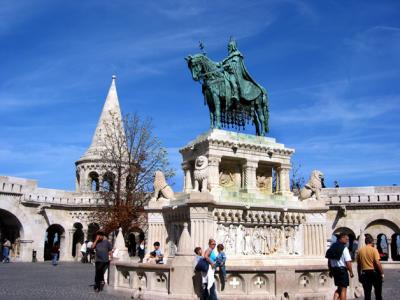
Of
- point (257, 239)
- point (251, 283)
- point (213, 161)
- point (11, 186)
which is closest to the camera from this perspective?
point (251, 283)

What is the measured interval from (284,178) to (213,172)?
2673 mm

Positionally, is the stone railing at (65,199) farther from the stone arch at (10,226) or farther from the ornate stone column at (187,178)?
the ornate stone column at (187,178)

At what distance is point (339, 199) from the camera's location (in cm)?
3189

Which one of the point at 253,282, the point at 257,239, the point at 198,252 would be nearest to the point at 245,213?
the point at 257,239

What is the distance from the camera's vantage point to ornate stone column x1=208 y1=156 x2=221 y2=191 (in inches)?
500

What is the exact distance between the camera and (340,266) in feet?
24.9

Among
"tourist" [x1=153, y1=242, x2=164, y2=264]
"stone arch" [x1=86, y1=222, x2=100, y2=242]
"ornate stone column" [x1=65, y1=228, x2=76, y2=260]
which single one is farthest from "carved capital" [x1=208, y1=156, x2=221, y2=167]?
"ornate stone column" [x1=65, y1=228, x2=76, y2=260]

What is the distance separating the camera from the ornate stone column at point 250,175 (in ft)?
43.9

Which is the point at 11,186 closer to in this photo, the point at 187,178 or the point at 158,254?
the point at 187,178

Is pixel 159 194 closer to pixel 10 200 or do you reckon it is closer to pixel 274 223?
pixel 274 223

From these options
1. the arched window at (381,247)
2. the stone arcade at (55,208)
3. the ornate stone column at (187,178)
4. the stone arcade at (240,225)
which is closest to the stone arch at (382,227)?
the arched window at (381,247)

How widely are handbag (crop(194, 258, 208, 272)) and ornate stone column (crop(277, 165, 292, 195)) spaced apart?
248 inches

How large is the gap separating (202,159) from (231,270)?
10.6 ft

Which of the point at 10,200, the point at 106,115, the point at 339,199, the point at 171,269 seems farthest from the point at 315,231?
the point at 106,115
